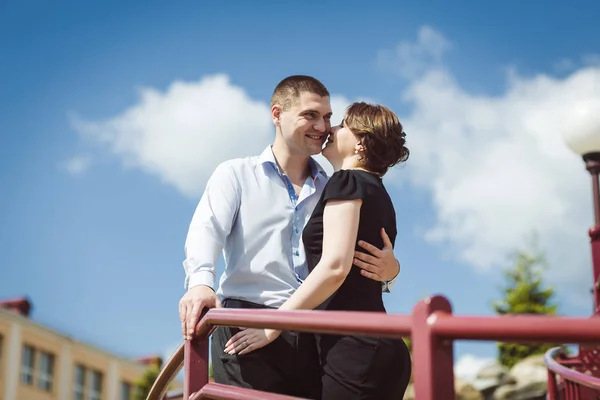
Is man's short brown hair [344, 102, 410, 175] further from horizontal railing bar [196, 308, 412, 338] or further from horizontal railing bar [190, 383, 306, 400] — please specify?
horizontal railing bar [190, 383, 306, 400]

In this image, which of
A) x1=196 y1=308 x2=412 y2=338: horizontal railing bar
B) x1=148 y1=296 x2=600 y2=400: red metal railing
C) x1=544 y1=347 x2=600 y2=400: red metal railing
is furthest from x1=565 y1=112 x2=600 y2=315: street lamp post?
x1=148 y1=296 x2=600 y2=400: red metal railing

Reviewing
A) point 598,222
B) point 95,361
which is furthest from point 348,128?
point 95,361

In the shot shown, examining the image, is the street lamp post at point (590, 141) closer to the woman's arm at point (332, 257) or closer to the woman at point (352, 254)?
the woman at point (352, 254)

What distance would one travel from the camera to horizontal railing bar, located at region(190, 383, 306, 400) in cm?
342

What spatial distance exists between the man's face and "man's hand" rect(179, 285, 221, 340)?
1.00 metres

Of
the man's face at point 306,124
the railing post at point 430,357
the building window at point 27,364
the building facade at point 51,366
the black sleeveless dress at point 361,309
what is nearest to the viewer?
the railing post at point 430,357

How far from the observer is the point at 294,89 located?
4.91 metres

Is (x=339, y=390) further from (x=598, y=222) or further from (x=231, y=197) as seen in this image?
(x=598, y=222)

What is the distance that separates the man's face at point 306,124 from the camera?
4.71 m

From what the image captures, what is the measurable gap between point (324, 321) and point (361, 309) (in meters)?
0.85

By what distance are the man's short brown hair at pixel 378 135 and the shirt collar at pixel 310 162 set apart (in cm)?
65

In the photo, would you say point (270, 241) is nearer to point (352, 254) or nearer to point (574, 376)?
point (352, 254)

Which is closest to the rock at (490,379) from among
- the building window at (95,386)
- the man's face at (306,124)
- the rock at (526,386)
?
the rock at (526,386)

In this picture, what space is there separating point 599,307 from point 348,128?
3.97 meters
